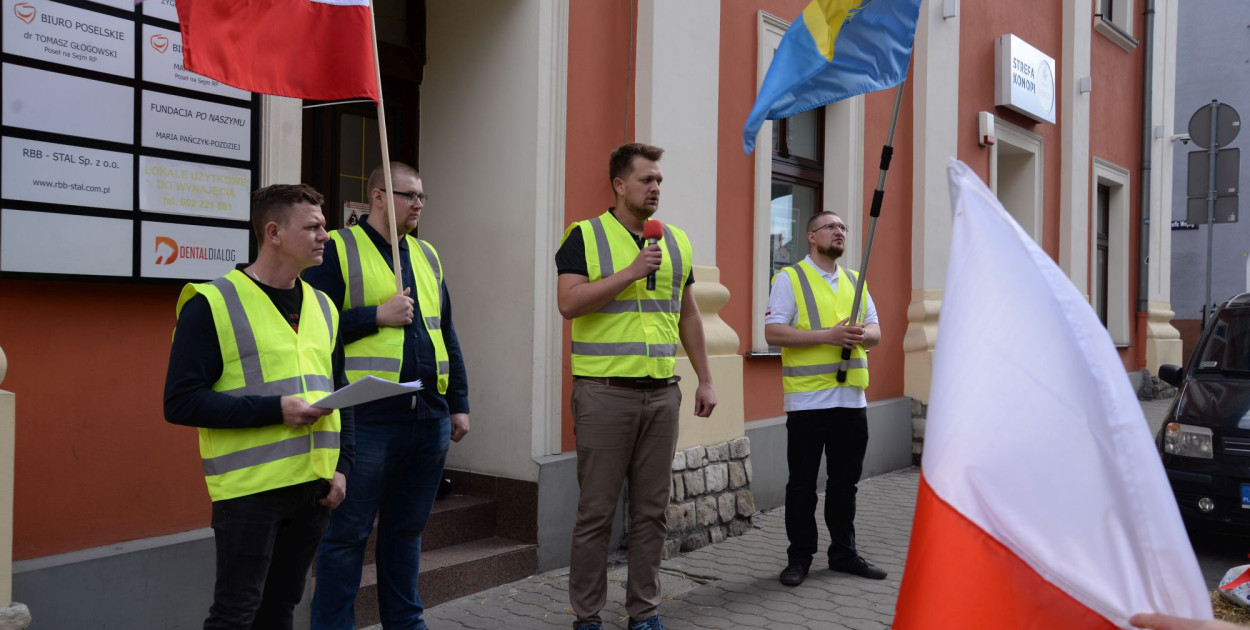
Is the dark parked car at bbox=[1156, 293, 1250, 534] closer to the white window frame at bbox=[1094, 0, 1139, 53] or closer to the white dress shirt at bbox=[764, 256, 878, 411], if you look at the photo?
the white dress shirt at bbox=[764, 256, 878, 411]

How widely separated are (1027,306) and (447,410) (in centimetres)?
290

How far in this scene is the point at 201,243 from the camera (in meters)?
4.08

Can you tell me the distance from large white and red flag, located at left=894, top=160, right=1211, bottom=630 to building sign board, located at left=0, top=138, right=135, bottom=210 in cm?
326

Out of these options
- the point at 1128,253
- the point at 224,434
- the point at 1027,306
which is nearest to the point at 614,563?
the point at 224,434

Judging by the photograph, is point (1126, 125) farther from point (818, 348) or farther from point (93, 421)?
point (93, 421)

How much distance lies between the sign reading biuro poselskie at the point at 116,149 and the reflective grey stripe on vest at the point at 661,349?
169cm

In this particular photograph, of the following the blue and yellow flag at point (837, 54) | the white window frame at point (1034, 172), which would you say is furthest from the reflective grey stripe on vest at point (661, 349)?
the white window frame at point (1034, 172)

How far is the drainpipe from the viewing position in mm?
14391

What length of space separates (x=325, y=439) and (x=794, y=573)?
9.93ft

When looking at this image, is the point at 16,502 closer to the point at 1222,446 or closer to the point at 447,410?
the point at 447,410

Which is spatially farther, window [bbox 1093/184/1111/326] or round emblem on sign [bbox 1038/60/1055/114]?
window [bbox 1093/184/1111/326]

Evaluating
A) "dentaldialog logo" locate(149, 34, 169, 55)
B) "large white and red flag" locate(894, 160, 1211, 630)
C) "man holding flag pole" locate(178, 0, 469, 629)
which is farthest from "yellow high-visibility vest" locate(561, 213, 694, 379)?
"large white and red flag" locate(894, 160, 1211, 630)

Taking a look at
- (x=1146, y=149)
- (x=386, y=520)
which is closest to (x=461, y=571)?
(x=386, y=520)

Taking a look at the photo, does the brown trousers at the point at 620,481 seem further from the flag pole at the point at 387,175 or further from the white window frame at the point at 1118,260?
the white window frame at the point at 1118,260
